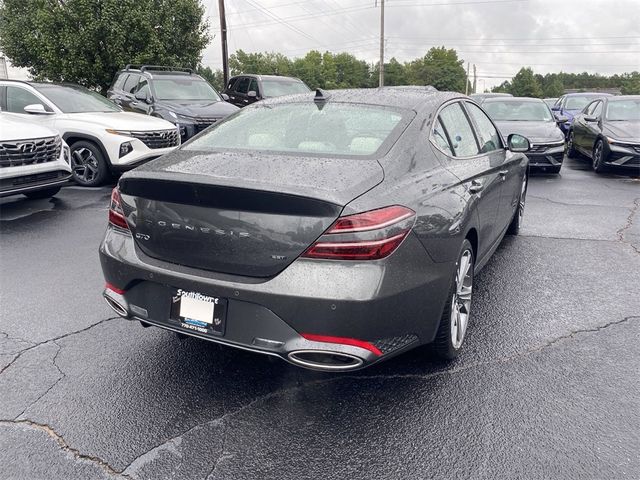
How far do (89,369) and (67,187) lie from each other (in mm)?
6307

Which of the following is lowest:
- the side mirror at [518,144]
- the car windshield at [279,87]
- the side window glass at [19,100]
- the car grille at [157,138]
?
the car grille at [157,138]

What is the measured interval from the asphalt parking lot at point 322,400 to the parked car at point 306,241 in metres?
0.38

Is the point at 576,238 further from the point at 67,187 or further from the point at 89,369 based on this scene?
the point at 67,187

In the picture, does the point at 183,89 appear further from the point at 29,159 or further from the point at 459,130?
the point at 459,130

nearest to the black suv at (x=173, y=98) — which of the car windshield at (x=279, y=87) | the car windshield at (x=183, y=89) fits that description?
the car windshield at (x=183, y=89)

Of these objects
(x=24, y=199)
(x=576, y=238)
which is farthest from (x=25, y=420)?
(x=24, y=199)

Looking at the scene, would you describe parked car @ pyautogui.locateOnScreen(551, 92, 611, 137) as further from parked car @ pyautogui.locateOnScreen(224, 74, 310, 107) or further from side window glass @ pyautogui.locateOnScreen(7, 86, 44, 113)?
side window glass @ pyautogui.locateOnScreen(7, 86, 44, 113)

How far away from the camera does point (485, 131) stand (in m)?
4.38

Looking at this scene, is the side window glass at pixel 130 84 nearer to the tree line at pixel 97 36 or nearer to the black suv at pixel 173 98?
the black suv at pixel 173 98

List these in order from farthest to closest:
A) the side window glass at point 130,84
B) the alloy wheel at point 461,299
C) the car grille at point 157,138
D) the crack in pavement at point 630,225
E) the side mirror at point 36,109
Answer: the side window glass at point 130,84 → the car grille at point 157,138 → the side mirror at point 36,109 → the crack in pavement at point 630,225 → the alloy wheel at point 461,299

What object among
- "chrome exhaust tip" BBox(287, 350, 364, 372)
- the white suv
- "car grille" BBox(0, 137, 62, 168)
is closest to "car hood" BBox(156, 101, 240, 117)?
the white suv

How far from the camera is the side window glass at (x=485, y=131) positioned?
415cm

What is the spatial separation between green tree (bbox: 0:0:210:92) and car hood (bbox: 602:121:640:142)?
1482 centimetres

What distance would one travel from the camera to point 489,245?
402 centimetres
